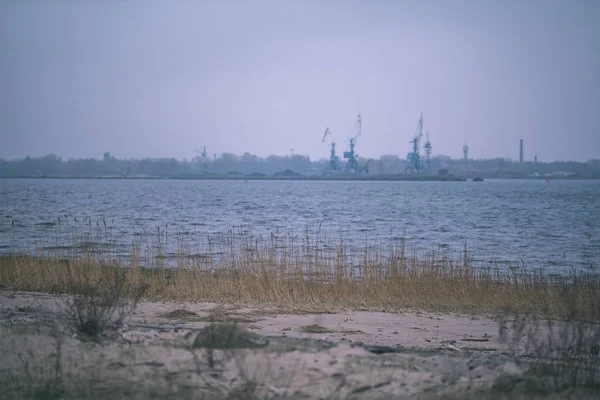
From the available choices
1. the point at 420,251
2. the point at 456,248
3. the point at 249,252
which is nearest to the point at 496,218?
the point at 456,248

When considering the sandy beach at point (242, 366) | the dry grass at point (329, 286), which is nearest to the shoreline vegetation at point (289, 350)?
the sandy beach at point (242, 366)

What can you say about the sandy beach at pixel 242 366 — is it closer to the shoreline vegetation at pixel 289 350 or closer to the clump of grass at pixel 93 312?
the shoreline vegetation at pixel 289 350

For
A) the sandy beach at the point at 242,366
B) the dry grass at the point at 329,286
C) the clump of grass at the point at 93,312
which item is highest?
the clump of grass at the point at 93,312

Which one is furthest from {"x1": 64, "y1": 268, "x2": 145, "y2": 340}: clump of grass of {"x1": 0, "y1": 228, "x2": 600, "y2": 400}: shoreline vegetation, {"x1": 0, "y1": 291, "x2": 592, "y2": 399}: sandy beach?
{"x1": 0, "y1": 291, "x2": 592, "y2": 399}: sandy beach

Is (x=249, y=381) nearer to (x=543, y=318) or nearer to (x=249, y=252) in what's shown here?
(x=543, y=318)

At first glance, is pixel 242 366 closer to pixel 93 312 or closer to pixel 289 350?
pixel 289 350

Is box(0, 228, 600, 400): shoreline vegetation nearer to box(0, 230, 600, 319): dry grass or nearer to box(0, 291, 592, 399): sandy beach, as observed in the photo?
box(0, 291, 592, 399): sandy beach

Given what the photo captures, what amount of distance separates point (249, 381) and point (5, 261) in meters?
14.0

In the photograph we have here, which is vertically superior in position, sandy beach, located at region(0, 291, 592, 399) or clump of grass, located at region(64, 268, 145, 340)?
clump of grass, located at region(64, 268, 145, 340)

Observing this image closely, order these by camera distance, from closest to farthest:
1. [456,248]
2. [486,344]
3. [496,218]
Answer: [486,344] < [456,248] < [496,218]

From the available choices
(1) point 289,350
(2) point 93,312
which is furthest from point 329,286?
(1) point 289,350

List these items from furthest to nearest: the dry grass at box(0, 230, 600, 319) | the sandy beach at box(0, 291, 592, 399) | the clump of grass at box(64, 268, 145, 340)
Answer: the dry grass at box(0, 230, 600, 319)
the clump of grass at box(64, 268, 145, 340)
the sandy beach at box(0, 291, 592, 399)

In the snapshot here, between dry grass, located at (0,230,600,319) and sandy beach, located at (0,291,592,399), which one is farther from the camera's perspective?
dry grass, located at (0,230,600,319)

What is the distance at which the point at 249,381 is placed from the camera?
6.14m
